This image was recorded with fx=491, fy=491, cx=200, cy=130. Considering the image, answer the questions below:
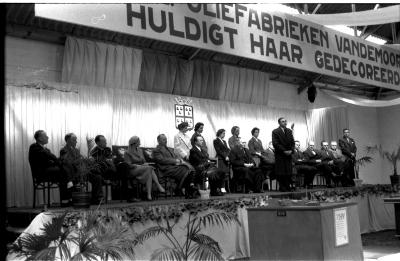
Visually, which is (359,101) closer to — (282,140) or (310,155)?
(310,155)

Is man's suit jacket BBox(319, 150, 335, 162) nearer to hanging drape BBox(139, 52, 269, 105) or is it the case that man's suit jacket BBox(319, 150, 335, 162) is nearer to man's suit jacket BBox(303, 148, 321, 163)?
man's suit jacket BBox(303, 148, 321, 163)

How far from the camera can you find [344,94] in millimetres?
14367

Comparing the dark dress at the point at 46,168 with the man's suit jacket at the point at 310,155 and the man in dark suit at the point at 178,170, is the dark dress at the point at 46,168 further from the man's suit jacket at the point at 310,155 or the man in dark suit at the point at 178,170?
the man's suit jacket at the point at 310,155

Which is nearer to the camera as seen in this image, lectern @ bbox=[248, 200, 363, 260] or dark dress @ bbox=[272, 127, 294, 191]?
lectern @ bbox=[248, 200, 363, 260]

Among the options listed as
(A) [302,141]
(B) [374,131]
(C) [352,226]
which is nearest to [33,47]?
(C) [352,226]

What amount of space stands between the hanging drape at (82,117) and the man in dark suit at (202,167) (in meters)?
2.03

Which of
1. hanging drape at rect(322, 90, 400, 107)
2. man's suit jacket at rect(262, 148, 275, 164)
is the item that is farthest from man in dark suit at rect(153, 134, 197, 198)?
hanging drape at rect(322, 90, 400, 107)

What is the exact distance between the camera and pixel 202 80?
1066 centimetres

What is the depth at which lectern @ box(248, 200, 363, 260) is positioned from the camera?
2.82 m

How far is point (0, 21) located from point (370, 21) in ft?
23.8

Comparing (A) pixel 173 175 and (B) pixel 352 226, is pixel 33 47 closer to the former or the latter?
(A) pixel 173 175

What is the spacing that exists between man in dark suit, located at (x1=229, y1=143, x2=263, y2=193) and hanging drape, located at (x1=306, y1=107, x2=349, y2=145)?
202 inches

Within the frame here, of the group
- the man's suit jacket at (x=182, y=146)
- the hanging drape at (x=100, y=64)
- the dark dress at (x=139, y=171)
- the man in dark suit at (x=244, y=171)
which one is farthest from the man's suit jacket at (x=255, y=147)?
the dark dress at (x=139, y=171)

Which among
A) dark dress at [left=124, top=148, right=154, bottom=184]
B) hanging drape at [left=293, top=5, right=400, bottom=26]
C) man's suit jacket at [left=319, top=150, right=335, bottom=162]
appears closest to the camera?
dark dress at [left=124, top=148, right=154, bottom=184]
